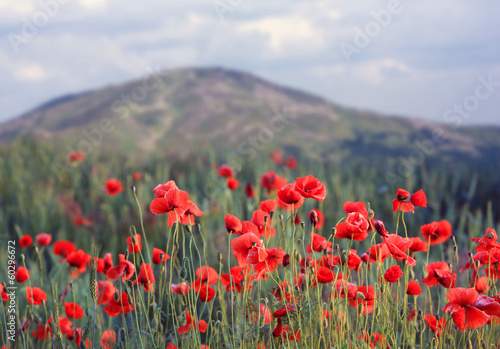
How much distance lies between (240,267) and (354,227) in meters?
0.44

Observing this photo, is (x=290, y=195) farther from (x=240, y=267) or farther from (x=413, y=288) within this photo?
(x=413, y=288)

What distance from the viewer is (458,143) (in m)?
9.16

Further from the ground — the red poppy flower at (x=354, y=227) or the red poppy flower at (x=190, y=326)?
the red poppy flower at (x=354, y=227)

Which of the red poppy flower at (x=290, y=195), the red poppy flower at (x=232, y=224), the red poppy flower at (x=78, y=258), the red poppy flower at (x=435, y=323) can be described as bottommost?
the red poppy flower at (x=435, y=323)

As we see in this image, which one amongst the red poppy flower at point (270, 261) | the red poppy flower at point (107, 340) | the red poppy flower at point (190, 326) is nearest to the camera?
the red poppy flower at point (270, 261)

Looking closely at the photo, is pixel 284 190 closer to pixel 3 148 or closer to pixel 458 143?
pixel 3 148

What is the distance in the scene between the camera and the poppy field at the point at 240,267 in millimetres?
1461

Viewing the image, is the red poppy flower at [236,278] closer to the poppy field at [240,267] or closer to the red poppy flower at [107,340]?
the poppy field at [240,267]

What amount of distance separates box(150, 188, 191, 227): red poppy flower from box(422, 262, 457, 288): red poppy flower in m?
0.83

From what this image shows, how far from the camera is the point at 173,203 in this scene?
57.4 inches

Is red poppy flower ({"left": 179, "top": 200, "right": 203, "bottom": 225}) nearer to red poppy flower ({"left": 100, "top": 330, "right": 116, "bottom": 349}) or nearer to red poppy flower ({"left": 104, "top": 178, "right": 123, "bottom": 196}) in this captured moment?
red poppy flower ({"left": 100, "top": 330, "right": 116, "bottom": 349})

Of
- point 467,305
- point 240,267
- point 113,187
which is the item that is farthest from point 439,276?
point 113,187

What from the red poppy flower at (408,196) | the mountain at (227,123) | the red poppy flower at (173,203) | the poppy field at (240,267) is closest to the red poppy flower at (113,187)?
the poppy field at (240,267)

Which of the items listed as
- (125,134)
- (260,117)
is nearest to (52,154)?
(125,134)
